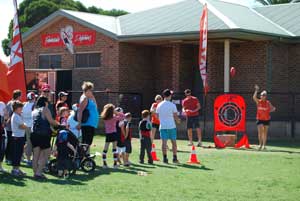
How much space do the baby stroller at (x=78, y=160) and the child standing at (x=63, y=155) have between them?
15 centimetres

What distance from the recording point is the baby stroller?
13.4m

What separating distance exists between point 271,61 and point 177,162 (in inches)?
473

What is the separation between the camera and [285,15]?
29.2 m

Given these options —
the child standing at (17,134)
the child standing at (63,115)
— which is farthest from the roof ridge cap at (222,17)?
the child standing at (17,134)

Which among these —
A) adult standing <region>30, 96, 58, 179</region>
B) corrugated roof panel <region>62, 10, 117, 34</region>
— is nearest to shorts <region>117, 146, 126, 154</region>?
adult standing <region>30, 96, 58, 179</region>

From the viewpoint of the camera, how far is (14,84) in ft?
48.9

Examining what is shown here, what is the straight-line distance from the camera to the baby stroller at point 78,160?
13414mm

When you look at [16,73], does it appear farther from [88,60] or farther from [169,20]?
[88,60]

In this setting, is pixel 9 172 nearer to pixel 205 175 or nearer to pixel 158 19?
pixel 205 175

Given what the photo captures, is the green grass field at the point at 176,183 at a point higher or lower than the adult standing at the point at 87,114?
lower

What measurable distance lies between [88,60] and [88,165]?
16.2m

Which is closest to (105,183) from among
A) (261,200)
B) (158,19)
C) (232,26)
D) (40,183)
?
(40,183)

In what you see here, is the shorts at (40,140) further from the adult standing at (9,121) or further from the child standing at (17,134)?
the adult standing at (9,121)

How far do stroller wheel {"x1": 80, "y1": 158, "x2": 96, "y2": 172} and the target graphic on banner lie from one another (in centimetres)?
867
